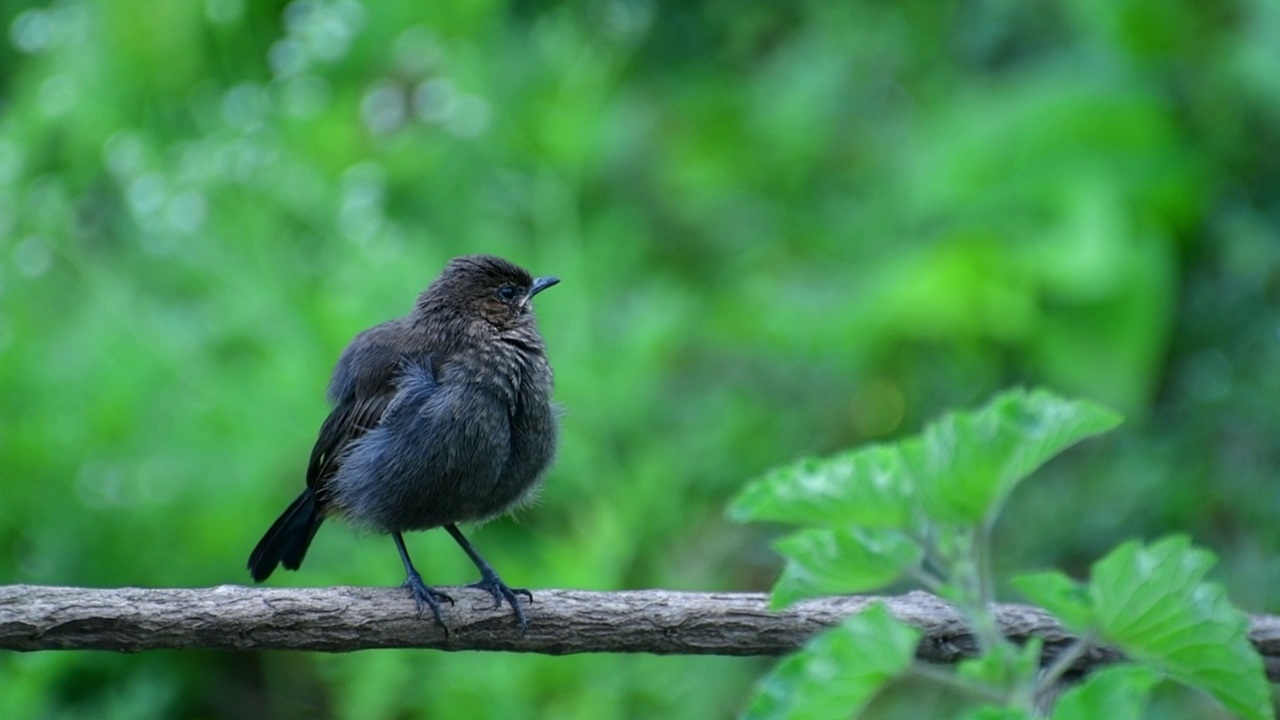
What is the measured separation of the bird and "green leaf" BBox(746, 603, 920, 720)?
73.8 inches

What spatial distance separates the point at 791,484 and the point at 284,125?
4609 millimetres

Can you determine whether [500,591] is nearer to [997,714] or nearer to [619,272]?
[997,714]

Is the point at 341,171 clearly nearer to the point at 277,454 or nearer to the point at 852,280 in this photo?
the point at 277,454

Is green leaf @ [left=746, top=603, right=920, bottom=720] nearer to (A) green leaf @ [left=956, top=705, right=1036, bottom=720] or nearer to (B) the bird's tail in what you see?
(A) green leaf @ [left=956, top=705, right=1036, bottom=720]

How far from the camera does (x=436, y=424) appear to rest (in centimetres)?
362

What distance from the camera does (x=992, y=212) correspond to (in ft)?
19.7

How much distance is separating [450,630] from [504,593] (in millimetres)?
186

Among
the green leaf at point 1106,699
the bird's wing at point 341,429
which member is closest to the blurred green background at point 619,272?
the bird's wing at point 341,429

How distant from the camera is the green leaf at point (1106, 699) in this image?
1.44 metres

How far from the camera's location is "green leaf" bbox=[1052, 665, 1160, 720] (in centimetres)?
144

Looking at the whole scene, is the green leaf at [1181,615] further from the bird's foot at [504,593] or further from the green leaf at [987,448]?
the bird's foot at [504,593]

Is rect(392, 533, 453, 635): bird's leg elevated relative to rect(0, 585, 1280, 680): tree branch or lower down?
elevated

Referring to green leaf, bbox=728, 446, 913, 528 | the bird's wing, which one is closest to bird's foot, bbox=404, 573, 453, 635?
the bird's wing

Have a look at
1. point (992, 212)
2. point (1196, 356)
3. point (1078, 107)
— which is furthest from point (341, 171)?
point (1196, 356)
